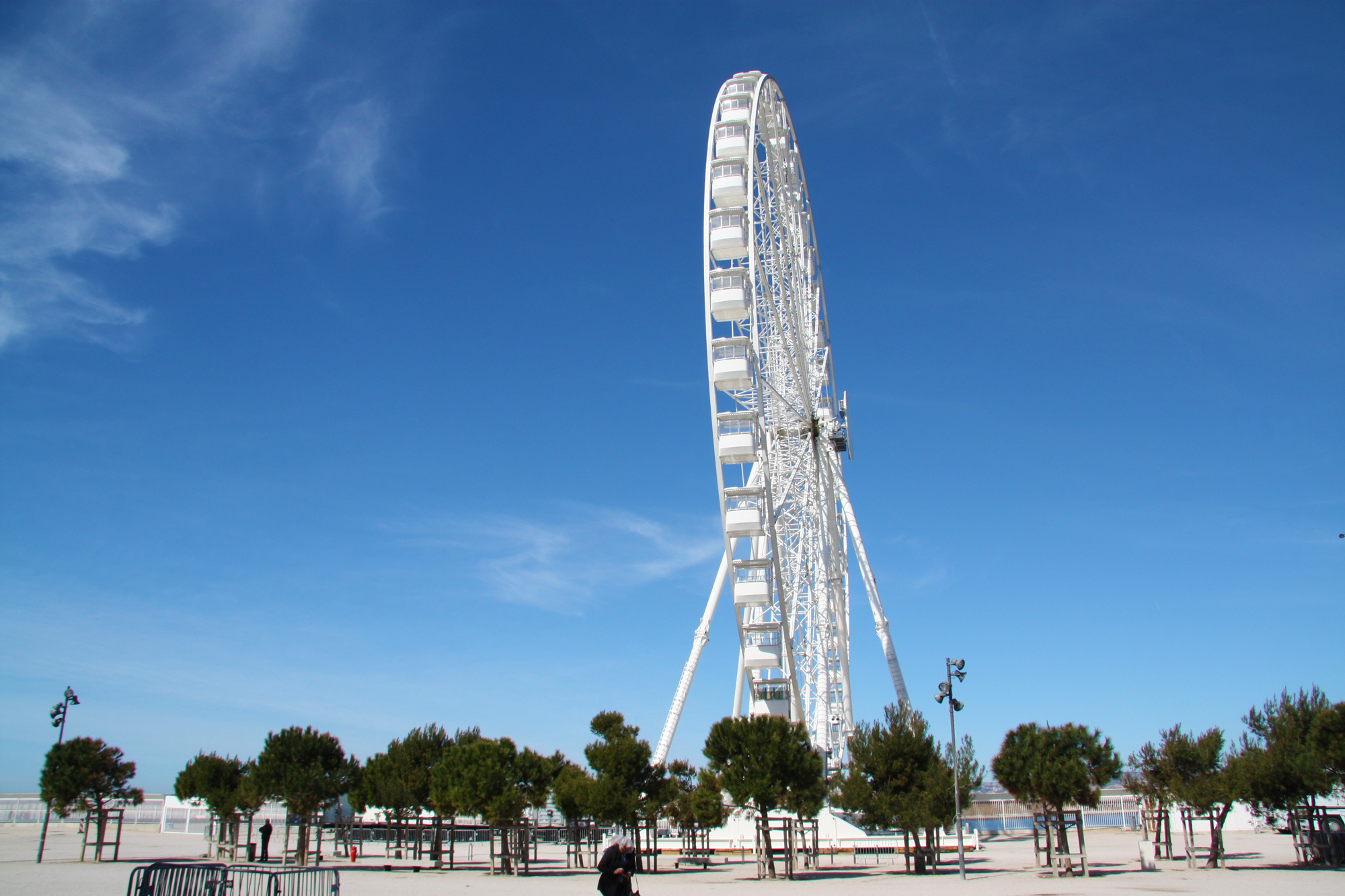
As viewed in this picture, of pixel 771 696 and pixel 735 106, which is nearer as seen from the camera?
pixel 771 696

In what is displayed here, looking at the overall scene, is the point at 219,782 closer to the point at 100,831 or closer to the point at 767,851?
the point at 100,831

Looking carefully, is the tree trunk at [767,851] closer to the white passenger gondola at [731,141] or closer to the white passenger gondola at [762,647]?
the white passenger gondola at [762,647]

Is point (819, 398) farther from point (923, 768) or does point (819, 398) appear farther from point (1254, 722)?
point (1254, 722)

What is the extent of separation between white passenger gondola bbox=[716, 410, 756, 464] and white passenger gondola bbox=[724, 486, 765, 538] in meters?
1.28

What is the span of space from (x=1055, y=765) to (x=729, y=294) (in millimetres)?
19723

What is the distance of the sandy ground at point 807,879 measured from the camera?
23078 mm

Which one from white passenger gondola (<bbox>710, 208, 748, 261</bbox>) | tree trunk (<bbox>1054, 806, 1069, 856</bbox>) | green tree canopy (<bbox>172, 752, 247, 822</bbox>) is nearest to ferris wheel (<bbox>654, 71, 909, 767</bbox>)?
white passenger gondola (<bbox>710, 208, 748, 261</bbox>)

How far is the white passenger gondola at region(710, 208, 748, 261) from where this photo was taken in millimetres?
36031

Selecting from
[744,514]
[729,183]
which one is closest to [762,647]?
[744,514]

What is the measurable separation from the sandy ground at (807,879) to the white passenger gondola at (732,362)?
55.8 ft

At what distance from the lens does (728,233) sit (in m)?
36.0

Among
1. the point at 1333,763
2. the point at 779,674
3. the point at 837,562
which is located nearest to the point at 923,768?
the point at 779,674

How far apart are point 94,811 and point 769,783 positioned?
93.1 feet

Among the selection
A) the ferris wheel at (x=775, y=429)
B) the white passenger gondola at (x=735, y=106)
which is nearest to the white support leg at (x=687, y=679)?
the ferris wheel at (x=775, y=429)
